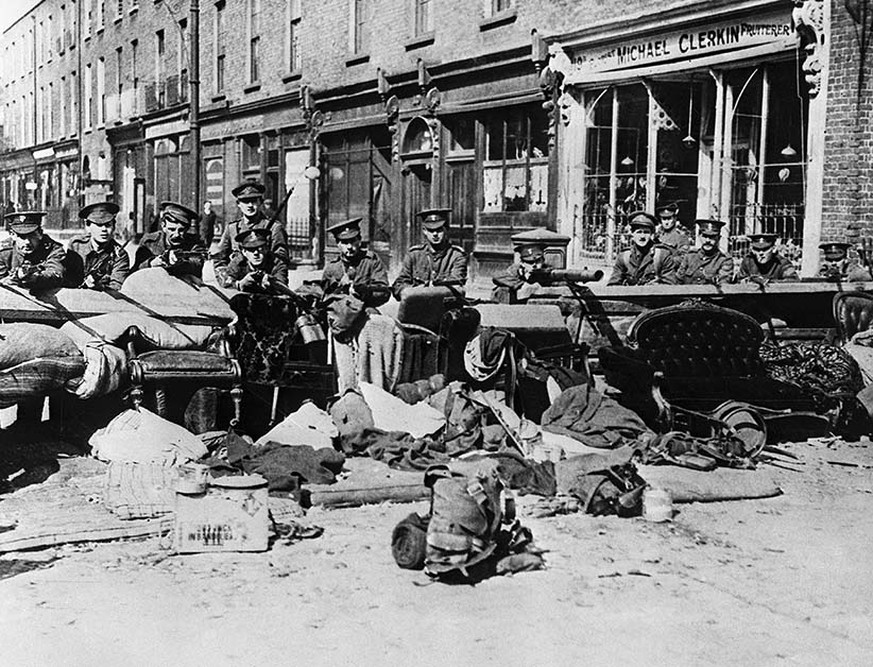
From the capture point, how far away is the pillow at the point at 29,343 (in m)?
7.21

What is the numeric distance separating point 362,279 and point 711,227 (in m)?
5.01

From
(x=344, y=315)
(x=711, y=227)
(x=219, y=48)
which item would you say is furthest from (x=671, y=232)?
(x=219, y=48)

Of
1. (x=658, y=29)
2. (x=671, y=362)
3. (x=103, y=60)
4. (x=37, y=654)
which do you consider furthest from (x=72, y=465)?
(x=103, y=60)

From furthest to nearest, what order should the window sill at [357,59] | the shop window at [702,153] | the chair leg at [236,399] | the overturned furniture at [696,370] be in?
1. the window sill at [357,59]
2. the shop window at [702,153]
3. the overturned furniture at [696,370]
4. the chair leg at [236,399]

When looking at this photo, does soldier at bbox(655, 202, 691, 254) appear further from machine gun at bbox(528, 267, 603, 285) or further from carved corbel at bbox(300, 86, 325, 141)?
carved corbel at bbox(300, 86, 325, 141)

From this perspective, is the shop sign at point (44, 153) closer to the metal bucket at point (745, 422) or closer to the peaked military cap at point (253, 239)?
the peaked military cap at point (253, 239)

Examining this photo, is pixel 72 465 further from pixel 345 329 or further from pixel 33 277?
pixel 345 329

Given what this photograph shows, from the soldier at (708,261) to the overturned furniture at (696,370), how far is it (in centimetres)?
207

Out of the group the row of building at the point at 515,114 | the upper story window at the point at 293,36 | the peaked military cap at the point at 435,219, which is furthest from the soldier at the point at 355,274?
the upper story window at the point at 293,36

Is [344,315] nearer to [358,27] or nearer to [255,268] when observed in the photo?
[255,268]

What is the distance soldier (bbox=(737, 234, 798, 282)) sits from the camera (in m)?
11.7

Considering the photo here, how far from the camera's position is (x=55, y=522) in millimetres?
6047

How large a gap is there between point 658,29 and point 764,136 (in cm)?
245

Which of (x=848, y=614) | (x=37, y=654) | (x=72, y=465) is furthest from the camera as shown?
(x=72, y=465)
